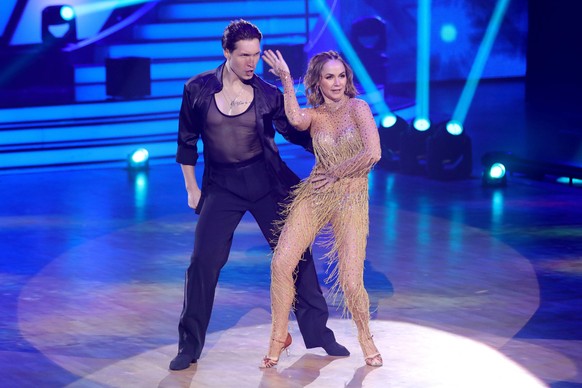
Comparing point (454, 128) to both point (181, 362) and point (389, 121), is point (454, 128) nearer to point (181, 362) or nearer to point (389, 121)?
point (389, 121)

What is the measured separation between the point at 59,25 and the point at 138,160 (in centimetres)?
366

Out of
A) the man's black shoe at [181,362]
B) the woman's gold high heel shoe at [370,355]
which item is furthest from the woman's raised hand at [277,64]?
the man's black shoe at [181,362]

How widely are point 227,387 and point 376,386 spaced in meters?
0.64

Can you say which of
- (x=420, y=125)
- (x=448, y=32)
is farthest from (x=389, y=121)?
(x=448, y=32)

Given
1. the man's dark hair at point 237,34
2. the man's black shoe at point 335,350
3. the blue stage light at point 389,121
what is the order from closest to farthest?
1. the man's dark hair at point 237,34
2. the man's black shoe at point 335,350
3. the blue stage light at point 389,121

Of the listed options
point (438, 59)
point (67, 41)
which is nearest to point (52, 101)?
point (67, 41)

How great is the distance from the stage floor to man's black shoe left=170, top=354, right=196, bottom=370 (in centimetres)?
3

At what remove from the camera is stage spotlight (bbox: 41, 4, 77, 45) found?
1444 cm

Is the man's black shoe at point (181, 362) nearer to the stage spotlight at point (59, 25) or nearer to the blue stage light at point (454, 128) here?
the blue stage light at point (454, 128)

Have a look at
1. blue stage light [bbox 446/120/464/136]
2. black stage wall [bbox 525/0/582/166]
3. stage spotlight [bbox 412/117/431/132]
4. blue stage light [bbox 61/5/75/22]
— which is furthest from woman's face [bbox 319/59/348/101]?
blue stage light [bbox 61/5/75/22]

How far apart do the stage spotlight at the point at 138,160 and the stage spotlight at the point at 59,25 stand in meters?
3.42

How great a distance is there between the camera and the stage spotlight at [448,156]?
10.9 meters

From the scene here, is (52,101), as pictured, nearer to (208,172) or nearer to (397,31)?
(397,31)

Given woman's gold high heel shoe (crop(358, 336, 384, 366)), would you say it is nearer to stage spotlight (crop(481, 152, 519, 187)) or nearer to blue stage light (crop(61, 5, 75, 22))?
stage spotlight (crop(481, 152, 519, 187))
